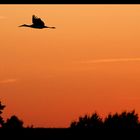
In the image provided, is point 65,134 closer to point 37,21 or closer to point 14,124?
point 37,21

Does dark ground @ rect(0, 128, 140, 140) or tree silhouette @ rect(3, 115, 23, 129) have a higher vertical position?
tree silhouette @ rect(3, 115, 23, 129)

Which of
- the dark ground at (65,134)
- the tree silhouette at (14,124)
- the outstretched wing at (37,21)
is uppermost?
the tree silhouette at (14,124)

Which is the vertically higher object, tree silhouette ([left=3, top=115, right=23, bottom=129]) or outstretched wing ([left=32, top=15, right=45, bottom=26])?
tree silhouette ([left=3, top=115, right=23, bottom=129])

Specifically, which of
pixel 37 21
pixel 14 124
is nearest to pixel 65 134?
pixel 37 21

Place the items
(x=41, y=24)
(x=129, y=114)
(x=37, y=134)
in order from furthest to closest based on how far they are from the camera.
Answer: (x=129, y=114) < (x=37, y=134) < (x=41, y=24)

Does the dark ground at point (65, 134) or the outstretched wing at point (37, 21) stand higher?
the outstretched wing at point (37, 21)

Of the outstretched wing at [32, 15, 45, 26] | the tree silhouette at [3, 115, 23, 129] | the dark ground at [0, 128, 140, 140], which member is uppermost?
the tree silhouette at [3, 115, 23, 129]

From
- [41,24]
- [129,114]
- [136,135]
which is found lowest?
[136,135]

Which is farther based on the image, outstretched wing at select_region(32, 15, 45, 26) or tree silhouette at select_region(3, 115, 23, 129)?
tree silhouette at select_region(3, 115, 23, 129)

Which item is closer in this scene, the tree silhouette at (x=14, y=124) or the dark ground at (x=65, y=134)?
the dark ground at (x=65, y=134)
